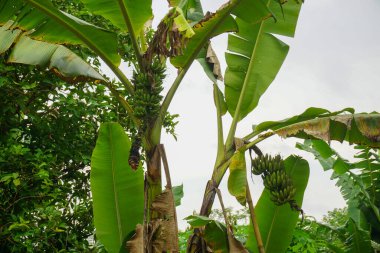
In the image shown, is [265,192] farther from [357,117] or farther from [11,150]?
[11,150]

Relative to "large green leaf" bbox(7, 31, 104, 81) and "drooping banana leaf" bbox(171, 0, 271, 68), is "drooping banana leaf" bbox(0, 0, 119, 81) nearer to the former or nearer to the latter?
"large green leaf" bbox(7, 31, 104, 81)

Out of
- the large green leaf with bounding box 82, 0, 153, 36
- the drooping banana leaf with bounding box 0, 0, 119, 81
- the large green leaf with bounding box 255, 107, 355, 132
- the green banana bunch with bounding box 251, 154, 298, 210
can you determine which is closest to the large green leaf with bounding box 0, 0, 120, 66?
the drooping banana leaf with bounding box 0, 0, 119, 81

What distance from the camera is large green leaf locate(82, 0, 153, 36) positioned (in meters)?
2.82

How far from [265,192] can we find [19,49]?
1823 mm

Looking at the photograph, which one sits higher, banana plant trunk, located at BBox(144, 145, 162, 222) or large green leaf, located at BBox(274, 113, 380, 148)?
large green leaf, located at BBox(274, 113, 380, 148)

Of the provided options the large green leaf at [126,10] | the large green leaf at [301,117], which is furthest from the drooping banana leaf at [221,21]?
the large green leaf at [301,117]

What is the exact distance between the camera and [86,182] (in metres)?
4.87

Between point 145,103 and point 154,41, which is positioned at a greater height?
point 154,41

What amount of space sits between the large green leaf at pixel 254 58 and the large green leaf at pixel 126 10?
2.47 ft

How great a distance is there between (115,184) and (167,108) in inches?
24.9

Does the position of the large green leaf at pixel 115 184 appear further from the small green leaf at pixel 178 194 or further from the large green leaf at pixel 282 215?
the large green leaf at pixel 282 215

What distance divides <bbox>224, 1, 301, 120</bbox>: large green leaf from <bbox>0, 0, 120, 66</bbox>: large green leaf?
2.71 feet

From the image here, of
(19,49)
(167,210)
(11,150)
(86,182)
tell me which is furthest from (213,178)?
(86,182)

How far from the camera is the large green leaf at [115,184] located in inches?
121
